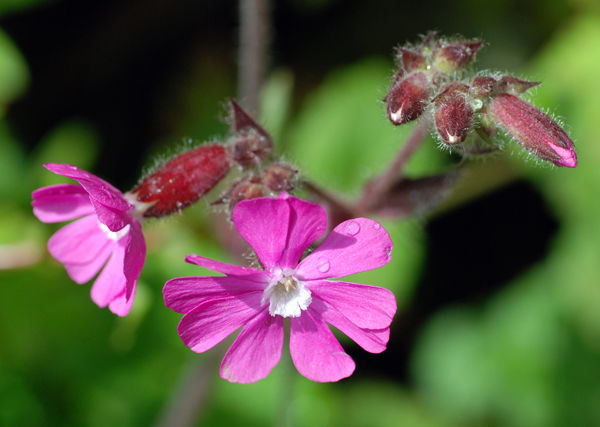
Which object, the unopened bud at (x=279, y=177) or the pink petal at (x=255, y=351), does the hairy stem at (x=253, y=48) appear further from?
the pink petal at (x=255, y=351)

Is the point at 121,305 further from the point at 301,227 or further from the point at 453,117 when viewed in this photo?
the point at 453,117

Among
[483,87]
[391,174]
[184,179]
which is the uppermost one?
[483,87]

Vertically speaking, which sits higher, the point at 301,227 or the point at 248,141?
the point at 248,141

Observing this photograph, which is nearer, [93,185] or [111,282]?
[93,185]

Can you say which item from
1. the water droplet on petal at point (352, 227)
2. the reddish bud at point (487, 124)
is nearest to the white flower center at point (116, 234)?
the water droplet on petal at point (352, 227)

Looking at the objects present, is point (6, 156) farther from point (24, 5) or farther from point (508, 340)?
point (508, 340)

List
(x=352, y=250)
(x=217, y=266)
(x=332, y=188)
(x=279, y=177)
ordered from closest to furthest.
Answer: (x=217, y=266), (x=352, y=250), (x=279, y=177), (x=332, y=188)

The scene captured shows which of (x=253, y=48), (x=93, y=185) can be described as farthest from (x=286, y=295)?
(x=253, y=48)
